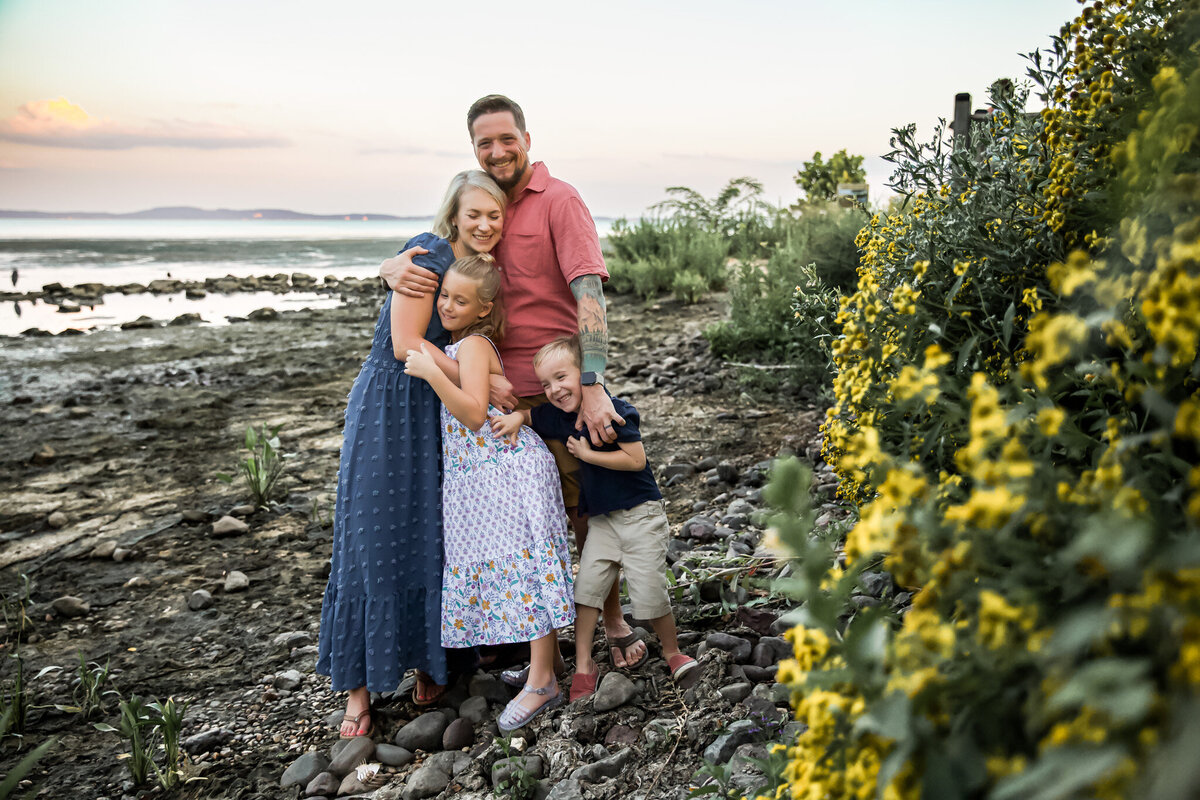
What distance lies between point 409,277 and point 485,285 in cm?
27

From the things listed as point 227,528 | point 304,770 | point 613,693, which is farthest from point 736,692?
point 227,528

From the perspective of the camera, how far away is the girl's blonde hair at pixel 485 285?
2973 mm

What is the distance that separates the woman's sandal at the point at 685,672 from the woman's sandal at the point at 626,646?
202mm

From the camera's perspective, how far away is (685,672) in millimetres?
2754

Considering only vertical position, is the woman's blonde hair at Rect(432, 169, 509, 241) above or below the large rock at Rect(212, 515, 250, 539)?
above

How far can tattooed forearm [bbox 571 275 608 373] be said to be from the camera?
3025mm

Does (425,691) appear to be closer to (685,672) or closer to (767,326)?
(685,672)

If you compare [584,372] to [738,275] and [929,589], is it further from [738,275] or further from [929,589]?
[738,275]

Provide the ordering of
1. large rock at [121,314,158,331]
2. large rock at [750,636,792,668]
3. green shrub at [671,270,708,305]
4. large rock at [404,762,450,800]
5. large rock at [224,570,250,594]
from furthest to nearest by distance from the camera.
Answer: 1. large rock at [121,314,158,331]
2. green shrub at [671,270,708,305]
3. large rock at [224,570,250,594]
4. large rock at [750,636,792,668]
5. large rock at [404,762,450,800]

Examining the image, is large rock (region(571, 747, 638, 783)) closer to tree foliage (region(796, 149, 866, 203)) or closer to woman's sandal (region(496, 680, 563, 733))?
woman's sandal (region(496, 680, 563, 733))

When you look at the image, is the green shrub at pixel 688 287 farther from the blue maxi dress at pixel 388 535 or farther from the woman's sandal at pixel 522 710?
the woman's sandal at pixel 522 710

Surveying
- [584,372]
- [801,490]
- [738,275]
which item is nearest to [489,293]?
[584,372]

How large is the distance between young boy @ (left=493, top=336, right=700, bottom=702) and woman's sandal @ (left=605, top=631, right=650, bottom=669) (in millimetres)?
79

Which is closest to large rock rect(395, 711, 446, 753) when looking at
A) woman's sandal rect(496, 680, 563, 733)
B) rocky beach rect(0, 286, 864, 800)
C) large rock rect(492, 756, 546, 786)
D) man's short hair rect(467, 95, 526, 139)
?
rocky beach rect(0, 286, 864, 800)
